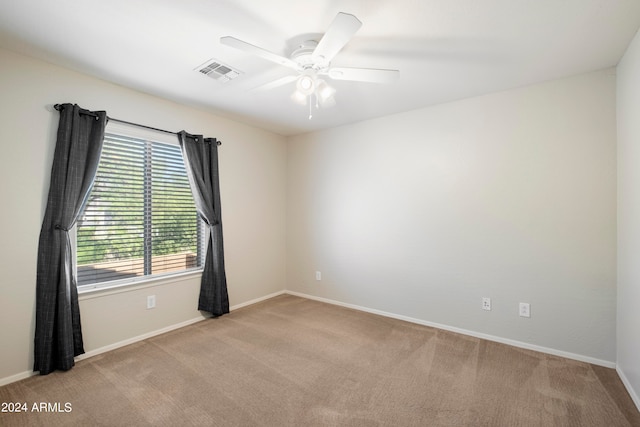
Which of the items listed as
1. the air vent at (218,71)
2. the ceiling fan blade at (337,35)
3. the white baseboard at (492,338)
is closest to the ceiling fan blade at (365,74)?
the ceiling fan blade at (337,35)

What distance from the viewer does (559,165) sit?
256cm

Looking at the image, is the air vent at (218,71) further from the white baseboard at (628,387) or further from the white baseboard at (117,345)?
the white baseboard at (628,387)

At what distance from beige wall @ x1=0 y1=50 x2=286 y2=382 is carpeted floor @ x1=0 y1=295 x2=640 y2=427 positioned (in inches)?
11.5

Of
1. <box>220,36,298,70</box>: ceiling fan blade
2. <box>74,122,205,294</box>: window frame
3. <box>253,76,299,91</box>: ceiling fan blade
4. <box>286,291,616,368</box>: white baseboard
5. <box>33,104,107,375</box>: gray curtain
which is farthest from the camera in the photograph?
<box>74,122,205,294</box>: window frame

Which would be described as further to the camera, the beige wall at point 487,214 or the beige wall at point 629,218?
the beige wall at point 487,214

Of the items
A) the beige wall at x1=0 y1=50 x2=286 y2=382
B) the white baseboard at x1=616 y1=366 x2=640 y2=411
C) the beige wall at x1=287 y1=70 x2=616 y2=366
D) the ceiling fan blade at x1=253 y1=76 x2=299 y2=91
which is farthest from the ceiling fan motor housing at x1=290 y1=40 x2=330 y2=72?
the white baseboard at x1=616 y1=366 x2=640 y2=411

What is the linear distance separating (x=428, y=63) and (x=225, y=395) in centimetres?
291

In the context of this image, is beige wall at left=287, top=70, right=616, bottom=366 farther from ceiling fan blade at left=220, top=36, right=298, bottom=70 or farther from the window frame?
→ ceiling fan blade at left=220, top=36, right=298, bottom=70

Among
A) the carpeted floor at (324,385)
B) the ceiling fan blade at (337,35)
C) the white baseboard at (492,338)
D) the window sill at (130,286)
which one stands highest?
the ceiling fan blade at (337,35)

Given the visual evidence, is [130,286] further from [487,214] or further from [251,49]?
[487,214]

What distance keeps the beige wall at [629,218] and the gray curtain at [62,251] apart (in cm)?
410

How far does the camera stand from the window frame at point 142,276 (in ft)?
8.36

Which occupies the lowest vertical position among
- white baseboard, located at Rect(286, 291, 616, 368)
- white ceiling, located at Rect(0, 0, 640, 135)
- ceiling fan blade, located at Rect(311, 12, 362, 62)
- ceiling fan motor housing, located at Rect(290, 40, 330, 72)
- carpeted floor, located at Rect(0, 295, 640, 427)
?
carpeted floor, located at Rect(0, 295, 640, 427)

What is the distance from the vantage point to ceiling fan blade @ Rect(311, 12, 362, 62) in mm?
1445
